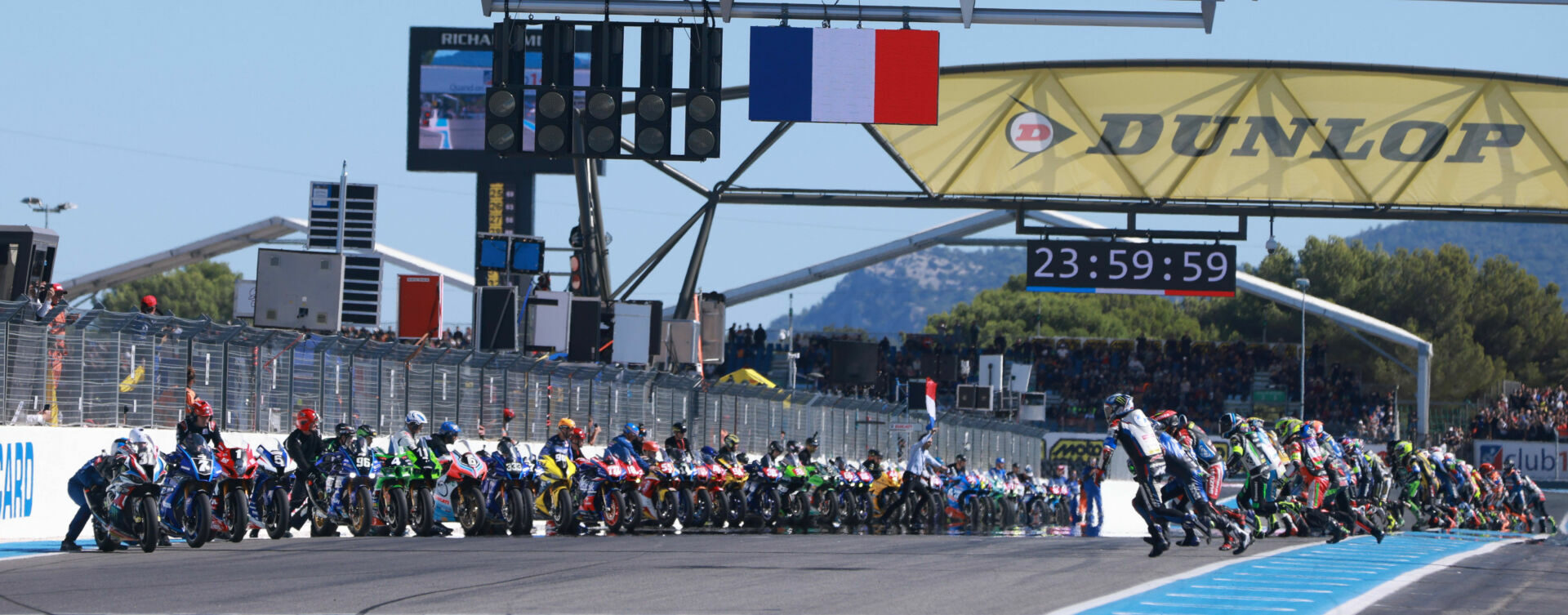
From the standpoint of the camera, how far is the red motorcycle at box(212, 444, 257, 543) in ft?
57.9

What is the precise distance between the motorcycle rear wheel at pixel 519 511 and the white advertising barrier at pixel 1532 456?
150 ft

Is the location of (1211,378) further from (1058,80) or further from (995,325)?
(995,325)

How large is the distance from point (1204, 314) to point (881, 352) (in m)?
80.7

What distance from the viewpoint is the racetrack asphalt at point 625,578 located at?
11602 mm

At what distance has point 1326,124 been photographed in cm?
2802

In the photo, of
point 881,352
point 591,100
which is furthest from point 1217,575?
point 881,352

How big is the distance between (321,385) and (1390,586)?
1372 centimetres

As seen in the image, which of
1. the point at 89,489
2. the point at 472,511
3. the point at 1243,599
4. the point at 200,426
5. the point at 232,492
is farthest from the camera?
the point at 472,511

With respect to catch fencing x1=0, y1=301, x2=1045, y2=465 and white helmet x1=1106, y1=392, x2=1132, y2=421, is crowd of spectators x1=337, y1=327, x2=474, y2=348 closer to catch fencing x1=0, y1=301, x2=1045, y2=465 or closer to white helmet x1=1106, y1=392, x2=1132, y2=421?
catch fencing x1=0, y1=301, x2=1045, y2=465

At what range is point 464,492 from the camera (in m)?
21.2

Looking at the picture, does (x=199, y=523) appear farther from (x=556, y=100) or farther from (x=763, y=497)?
(x=763, y=497)

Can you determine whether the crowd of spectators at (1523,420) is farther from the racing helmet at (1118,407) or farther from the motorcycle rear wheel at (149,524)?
the motorcycle rear wheel at (149,524)

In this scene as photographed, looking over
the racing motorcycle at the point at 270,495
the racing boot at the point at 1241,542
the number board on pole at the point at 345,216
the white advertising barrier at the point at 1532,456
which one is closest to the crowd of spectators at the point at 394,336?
the number board on pole at the point at 345,216

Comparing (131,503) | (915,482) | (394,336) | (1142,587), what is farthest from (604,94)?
(394,336)
